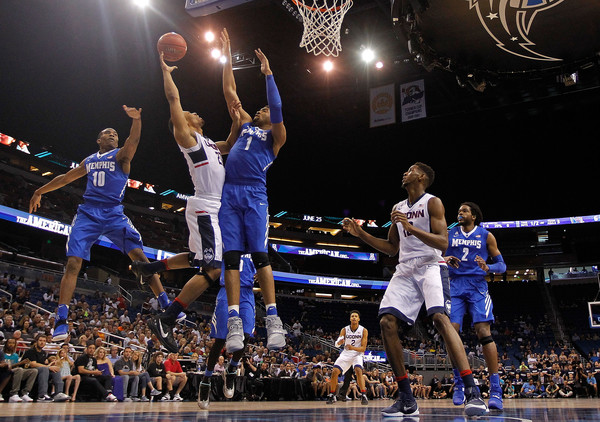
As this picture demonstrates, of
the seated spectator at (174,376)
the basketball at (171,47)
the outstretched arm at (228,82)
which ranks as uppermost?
the basketball at (171,47)

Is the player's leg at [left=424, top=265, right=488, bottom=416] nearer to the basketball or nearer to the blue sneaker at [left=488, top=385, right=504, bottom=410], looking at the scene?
the blue sneaker at [left=488, top=385, right=504, bottom=410]

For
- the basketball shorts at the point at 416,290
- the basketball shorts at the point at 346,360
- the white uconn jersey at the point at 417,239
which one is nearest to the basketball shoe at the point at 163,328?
the basketball shorts at the point at 416,290

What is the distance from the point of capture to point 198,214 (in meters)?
4.83

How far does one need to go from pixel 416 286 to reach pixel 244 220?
1628mm

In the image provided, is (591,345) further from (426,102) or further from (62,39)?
(62,39)

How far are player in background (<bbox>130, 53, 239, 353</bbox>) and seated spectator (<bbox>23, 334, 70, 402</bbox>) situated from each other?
5189 mm

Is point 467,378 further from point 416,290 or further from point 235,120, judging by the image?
point 235,120

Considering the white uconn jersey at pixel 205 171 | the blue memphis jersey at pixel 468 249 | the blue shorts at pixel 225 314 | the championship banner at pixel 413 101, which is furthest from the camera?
the championship banner at pixel 413 101

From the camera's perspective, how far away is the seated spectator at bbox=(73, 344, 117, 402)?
31.3 ft

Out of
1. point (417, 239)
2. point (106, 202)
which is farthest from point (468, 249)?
point (106, 202)

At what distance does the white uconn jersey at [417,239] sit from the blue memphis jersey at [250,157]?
1312mm

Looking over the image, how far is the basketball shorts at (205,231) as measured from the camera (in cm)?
475

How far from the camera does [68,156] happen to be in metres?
28.1

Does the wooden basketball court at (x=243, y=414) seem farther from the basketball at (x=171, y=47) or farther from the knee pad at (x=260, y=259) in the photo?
the basketball at (x=171, y=47)
